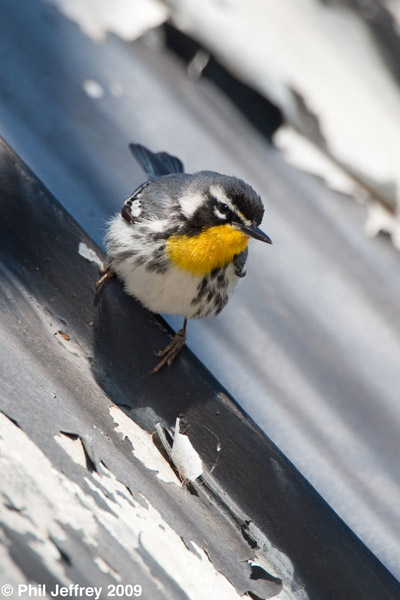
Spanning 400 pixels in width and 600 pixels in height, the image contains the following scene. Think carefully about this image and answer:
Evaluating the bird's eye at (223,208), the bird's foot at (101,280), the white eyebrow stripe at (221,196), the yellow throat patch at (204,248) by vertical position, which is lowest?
the bird's foot at (101,280)

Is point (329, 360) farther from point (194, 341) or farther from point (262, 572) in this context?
point (262, 572)

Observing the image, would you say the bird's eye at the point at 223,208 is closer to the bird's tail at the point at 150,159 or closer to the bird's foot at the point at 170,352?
the bird's tail at the point at 150,159

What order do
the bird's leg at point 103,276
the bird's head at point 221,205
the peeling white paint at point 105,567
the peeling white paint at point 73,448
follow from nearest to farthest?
the peeling white paint at point 105,567 < the peeling white paint at point 73,448 < the bird's leg at point 103,276 < the bird's head at point 221,205

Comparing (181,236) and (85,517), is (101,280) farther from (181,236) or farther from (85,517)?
(85,517)

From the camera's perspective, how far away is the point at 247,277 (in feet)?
7.23

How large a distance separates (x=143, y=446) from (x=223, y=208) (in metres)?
0.87

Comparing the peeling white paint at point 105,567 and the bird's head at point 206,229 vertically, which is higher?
the bird's head at point 206,229

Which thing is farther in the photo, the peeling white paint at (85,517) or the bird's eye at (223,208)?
the bird's eye at (223,208)

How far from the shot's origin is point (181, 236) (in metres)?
2.31

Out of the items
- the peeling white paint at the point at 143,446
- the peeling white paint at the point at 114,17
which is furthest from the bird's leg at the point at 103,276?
the peeling white paint at the point at 114,17

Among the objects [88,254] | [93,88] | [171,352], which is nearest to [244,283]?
[171,352]
